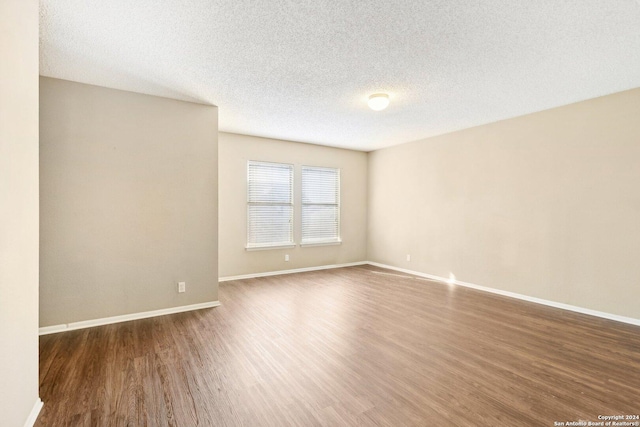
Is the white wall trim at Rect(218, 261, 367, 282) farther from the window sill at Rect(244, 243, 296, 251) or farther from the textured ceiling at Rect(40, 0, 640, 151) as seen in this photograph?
the textured ceiling at Rect(40, 0, 640, 151)

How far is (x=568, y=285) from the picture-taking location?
3.80 metres

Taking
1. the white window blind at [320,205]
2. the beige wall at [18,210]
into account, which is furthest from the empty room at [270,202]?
the white window blind at [320,205]

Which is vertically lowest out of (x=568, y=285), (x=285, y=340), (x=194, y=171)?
(x=285, y=340)

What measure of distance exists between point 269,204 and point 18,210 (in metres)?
4.18

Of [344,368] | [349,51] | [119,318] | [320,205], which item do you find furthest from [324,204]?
[344,368]

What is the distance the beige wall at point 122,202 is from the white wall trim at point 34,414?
1601 mm

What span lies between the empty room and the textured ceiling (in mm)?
23

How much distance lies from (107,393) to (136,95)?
318 centimetres

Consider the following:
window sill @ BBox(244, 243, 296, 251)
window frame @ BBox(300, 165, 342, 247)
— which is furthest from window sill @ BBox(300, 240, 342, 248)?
window sill @ BBox(244, 243, 296, 251)

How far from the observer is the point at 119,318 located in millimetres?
3352

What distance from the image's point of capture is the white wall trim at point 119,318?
3.06 m

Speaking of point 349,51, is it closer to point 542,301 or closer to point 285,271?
point 542,301

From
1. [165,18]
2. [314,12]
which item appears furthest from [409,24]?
[165,18]

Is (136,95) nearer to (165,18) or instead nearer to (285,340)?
(165,18)
